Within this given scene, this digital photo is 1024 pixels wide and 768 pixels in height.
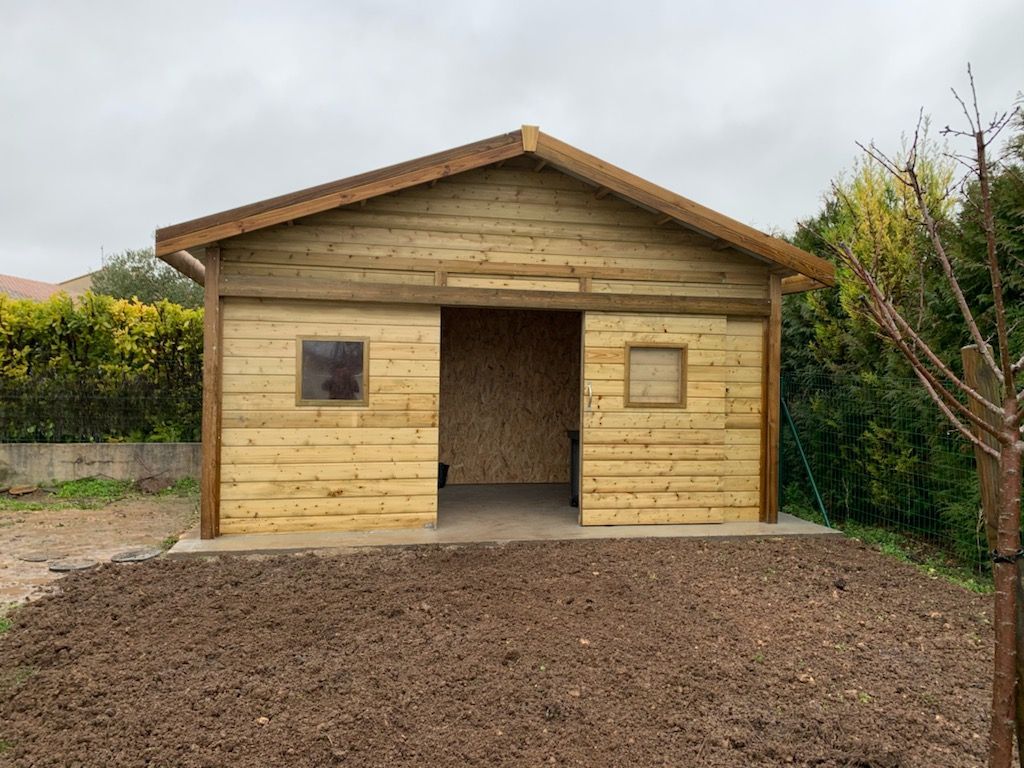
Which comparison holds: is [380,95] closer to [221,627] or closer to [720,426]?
[720,426]

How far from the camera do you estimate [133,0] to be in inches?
455

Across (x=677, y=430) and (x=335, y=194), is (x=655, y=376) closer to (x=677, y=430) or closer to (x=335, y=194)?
(x=677, y=430)

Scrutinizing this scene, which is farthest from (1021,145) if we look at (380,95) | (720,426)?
(380,95)

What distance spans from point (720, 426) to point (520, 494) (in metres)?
2.97

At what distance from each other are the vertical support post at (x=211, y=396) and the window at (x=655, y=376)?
384cm

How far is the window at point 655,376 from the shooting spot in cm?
665

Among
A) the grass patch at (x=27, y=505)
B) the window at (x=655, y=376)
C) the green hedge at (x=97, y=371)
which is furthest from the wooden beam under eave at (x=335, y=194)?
the green hedge at (x=97, y=371)

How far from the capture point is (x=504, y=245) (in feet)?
21.0

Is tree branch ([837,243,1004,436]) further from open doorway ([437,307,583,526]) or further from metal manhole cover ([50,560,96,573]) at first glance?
open doorway ([437,307,583,526])

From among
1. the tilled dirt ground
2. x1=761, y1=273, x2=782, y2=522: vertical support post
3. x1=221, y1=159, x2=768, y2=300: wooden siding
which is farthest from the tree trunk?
x1=761, y1=273, x2=782, y2=522: vertical support post

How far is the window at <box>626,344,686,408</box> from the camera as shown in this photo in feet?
21.8

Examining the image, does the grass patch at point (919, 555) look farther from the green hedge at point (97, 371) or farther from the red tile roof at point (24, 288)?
the red tile roof at point (24, 288)

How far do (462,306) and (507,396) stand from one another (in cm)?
351

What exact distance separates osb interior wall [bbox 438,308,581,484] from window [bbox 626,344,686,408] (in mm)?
3313
